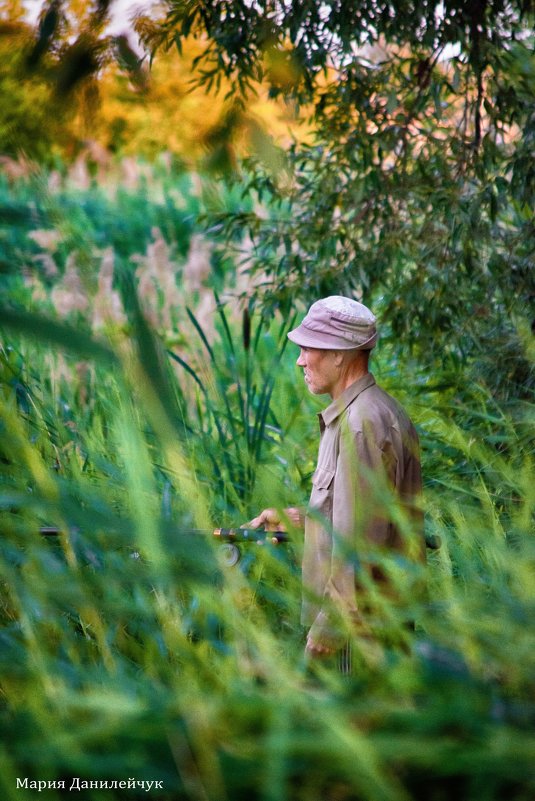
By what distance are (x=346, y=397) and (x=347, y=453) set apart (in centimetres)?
27

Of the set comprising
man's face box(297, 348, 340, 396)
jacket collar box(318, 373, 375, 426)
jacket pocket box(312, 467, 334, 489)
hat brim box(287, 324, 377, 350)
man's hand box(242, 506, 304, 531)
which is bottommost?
man's hand box(242, 506, 304, 531)

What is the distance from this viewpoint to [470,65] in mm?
4500

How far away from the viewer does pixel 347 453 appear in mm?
2523

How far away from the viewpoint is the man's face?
9.24 feet

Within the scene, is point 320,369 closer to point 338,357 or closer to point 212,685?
point 338,357

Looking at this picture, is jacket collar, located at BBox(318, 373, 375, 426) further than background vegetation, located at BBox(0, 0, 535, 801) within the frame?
Yes

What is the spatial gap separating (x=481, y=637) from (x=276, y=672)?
0.92 ft

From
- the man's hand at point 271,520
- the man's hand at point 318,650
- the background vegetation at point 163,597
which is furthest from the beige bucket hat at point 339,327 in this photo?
the man's hand at point 318,650

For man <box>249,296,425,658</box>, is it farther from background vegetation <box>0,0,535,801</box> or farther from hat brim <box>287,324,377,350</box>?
background vegetation <box>0,0,535,801</box>

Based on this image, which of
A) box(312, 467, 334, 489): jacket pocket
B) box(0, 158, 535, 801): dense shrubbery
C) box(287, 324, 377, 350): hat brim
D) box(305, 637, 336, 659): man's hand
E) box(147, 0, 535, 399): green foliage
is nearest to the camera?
box(0, 158, 535, 801): dense shrubbery

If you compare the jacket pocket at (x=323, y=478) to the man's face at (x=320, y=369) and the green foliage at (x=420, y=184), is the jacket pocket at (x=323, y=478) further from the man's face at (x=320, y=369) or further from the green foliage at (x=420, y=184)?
the green foliage at (x=420, y=184)

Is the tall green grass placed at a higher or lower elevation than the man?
higher

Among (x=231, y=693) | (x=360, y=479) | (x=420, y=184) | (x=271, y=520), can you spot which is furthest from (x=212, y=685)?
(x=420, y=184)

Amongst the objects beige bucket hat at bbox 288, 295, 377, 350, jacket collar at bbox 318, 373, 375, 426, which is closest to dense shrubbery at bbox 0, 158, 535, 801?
jacket collar at bbox 318, 373, 375, 426
